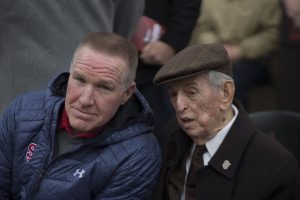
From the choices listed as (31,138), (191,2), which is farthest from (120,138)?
(191,2)

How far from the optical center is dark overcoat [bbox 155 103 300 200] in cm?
314

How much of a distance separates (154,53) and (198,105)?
134 cm

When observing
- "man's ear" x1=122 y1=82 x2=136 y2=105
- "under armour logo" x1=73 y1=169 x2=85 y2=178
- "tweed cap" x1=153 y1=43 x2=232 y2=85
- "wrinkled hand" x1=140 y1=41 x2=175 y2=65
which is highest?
"tweed cap" x1=153 y1=43 x2=232 y2=85

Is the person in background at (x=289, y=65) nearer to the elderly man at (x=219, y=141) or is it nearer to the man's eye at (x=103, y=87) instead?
the elderly man at (x=219, y=141)

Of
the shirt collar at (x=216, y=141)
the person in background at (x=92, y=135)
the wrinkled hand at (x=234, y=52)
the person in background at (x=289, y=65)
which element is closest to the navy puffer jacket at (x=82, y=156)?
the person in background at (x=92, y=135)

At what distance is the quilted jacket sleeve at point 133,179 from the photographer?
10.9 ft

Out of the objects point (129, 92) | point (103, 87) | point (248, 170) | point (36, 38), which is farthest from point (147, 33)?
point (248, 170)

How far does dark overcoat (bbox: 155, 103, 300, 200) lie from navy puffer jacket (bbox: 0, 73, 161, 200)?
29 centimetres

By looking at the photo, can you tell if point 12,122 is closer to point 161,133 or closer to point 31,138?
point 31,138

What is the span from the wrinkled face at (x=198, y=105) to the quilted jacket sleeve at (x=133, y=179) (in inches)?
9.2

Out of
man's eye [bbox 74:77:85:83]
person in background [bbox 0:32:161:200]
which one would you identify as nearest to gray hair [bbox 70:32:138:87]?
person in background [bbox 0:32:161:200]

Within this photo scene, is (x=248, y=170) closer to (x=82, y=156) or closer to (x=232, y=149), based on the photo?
(x=232, y=149)

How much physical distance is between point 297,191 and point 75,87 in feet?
3.37

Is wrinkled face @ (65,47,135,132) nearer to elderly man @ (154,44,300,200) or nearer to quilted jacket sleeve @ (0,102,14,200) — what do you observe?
elderly man @ (154,44,300,200)
